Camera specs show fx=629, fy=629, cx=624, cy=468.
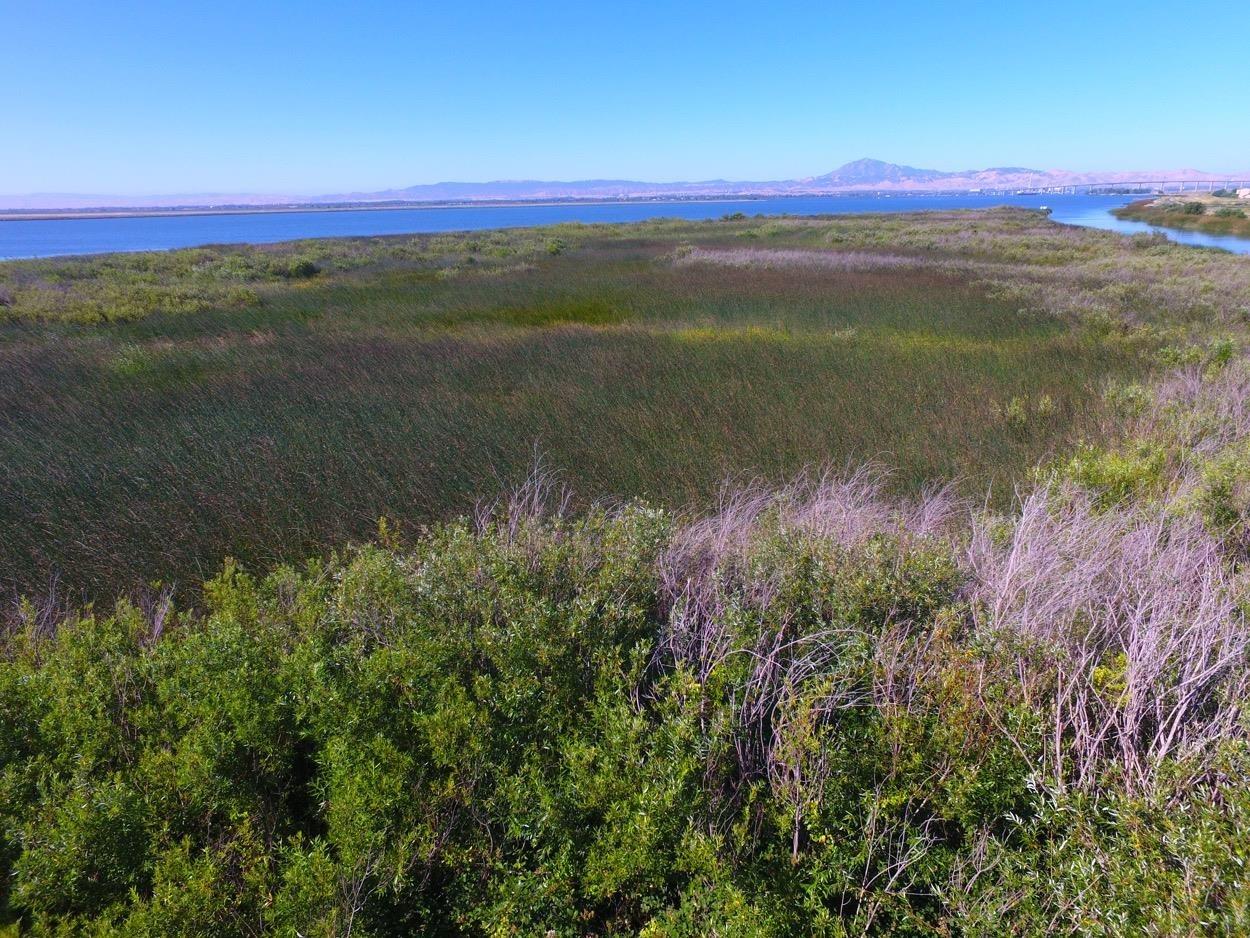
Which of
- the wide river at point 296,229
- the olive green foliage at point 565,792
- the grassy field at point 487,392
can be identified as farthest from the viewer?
the wide river at point 296,229

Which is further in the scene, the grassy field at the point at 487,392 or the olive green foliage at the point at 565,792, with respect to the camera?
the grassy field at the point at 487,392

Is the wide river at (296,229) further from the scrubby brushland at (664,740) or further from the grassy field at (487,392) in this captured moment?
the scrubby brushland at (664,740)

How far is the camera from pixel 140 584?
4.88m

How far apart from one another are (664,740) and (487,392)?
8.15 m

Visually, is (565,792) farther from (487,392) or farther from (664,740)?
(487,392)

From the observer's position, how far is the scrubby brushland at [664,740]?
7.18ft

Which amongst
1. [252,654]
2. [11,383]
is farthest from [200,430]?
[252,654]

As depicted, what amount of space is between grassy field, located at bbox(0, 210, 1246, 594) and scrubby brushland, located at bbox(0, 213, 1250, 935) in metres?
1.76

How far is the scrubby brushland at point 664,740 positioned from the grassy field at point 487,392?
1759 mm

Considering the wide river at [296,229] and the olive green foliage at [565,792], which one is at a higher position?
the wide river at [296,229]

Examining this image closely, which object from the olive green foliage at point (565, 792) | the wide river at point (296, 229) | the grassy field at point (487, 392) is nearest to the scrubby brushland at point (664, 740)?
the olive green foliage at point (565, 792)

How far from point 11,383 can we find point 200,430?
15.2ft

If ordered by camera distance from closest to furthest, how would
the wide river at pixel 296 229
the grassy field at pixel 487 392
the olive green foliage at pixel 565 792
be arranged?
the olive green foliage at pixel 565 792, the grassy field at pixel 487 392, the wide river at pixel 296 229

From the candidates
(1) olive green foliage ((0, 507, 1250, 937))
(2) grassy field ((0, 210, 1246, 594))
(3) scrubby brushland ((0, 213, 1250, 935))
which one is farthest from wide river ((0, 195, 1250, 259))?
(1) olive green foliage ((0, 507, 1250, 937))
